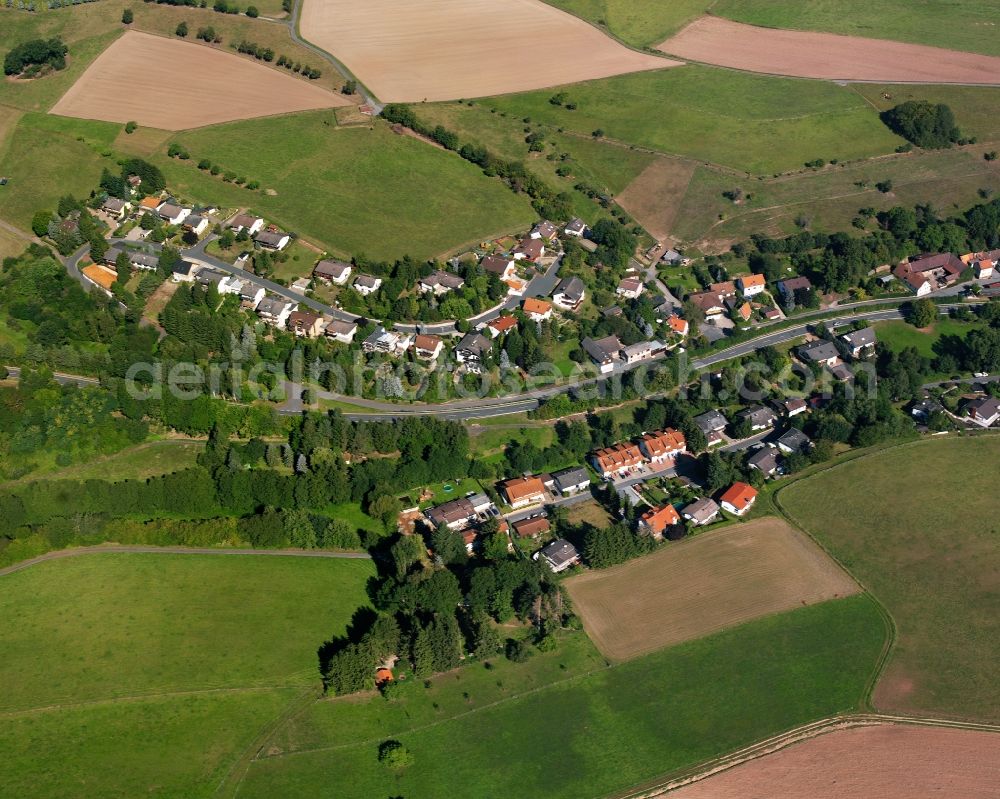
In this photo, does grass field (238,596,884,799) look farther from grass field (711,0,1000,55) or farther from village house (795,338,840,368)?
grass field (711,0,1000,55)

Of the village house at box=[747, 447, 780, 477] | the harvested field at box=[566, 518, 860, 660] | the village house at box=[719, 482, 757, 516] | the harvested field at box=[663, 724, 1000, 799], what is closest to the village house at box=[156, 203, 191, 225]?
the harvested field at box=[566, 518, 860, 660]

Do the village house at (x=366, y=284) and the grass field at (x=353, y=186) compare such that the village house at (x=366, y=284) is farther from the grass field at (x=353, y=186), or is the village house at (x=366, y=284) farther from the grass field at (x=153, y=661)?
the grass field at (x=153, y=661)

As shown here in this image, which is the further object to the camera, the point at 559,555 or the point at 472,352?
the point at 472,352

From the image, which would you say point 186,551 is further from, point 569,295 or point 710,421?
point 710,421

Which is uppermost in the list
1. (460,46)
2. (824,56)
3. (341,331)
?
(460,46)

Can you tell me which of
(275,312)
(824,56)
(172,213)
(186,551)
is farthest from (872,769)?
(824,56)

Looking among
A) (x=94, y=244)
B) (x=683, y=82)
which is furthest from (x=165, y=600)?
(x=683, y=82)
